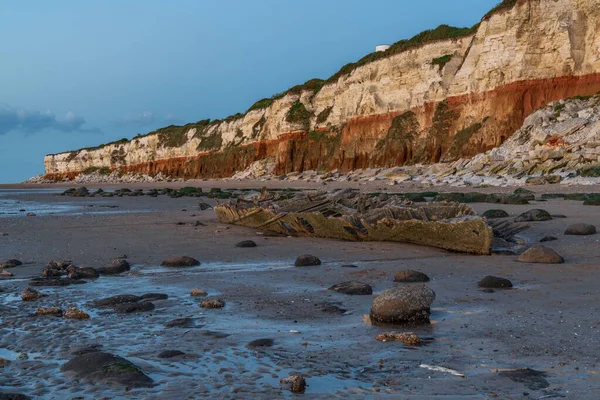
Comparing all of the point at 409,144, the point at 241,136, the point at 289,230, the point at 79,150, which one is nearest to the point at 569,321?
the point at 289,230

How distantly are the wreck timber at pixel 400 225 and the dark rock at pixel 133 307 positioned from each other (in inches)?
164

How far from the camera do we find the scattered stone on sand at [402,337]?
12.1 ft

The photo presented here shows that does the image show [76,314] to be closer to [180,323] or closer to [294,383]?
[180,323]

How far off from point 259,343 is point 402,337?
2.91 ft

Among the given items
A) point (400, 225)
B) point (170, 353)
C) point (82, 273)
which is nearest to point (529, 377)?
point (170, 353)

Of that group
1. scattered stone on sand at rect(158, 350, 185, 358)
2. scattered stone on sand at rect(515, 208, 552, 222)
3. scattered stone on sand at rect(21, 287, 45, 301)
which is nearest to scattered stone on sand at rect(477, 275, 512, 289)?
scattered stone on sand at rect(158, 350, 185, 358)

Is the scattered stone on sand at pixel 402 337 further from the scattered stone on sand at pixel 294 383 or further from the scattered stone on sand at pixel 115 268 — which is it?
the scattered stone on sand at pixel 115 268

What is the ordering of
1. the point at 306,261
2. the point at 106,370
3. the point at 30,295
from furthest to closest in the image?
the point at 306,261, the point at 30,295, the point at 106,370

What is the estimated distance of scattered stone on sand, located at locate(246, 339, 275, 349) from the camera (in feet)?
12.2

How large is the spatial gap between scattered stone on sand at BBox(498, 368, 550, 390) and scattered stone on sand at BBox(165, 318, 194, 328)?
2.19 meters

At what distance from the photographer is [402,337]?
373 centimetres

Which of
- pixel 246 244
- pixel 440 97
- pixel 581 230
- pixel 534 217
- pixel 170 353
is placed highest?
pixel 440 97

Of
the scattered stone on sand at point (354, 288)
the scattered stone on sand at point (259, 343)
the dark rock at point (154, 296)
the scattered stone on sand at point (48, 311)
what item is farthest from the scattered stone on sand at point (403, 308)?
the scattered stone on sand at point (48, 311)

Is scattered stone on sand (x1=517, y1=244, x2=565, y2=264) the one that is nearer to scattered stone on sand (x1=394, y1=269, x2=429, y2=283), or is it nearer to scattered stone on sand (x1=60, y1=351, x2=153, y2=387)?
scattered stone on sand (x1=394, y1=269, x2=429, y2=283)
